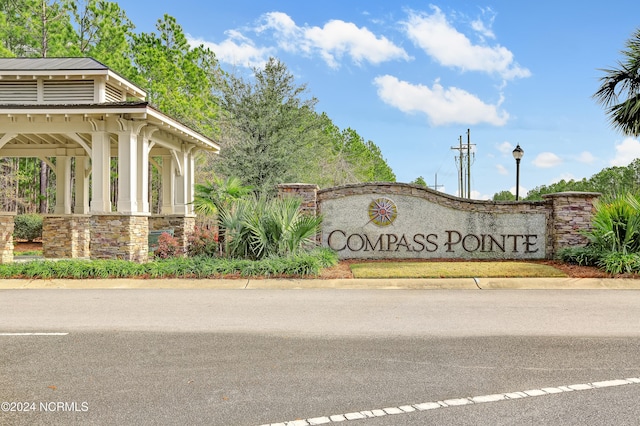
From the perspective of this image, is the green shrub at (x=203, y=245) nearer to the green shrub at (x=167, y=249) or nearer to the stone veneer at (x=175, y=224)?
the green shrub at (x=167, y=249)

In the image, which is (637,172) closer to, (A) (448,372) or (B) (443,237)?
(B) (443,237)

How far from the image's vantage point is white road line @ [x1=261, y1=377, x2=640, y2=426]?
4.12 meters

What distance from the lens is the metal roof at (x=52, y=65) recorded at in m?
15.8

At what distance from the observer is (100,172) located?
15062 mm

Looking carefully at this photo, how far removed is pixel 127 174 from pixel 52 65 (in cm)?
503

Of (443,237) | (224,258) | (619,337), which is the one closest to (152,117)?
(224,258)

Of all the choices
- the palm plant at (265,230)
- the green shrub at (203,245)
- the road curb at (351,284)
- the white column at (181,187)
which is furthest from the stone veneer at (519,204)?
the white column at (181,187)

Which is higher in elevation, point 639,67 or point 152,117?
point 639,67

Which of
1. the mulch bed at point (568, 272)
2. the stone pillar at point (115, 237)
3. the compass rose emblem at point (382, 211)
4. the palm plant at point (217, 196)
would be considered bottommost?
the mulch bed at point (568, 272)

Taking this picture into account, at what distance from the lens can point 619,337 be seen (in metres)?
6.86

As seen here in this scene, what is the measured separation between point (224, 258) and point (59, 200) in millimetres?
9458

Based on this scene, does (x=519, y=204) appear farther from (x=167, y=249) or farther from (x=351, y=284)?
(x=167, y=249)

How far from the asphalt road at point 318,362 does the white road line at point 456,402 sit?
0.7 inches

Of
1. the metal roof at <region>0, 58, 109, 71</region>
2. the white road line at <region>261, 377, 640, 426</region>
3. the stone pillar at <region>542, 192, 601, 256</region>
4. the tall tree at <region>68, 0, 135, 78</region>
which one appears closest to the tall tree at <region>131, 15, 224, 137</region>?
the tall tree at <region>68, 0, 135, 78</region>
